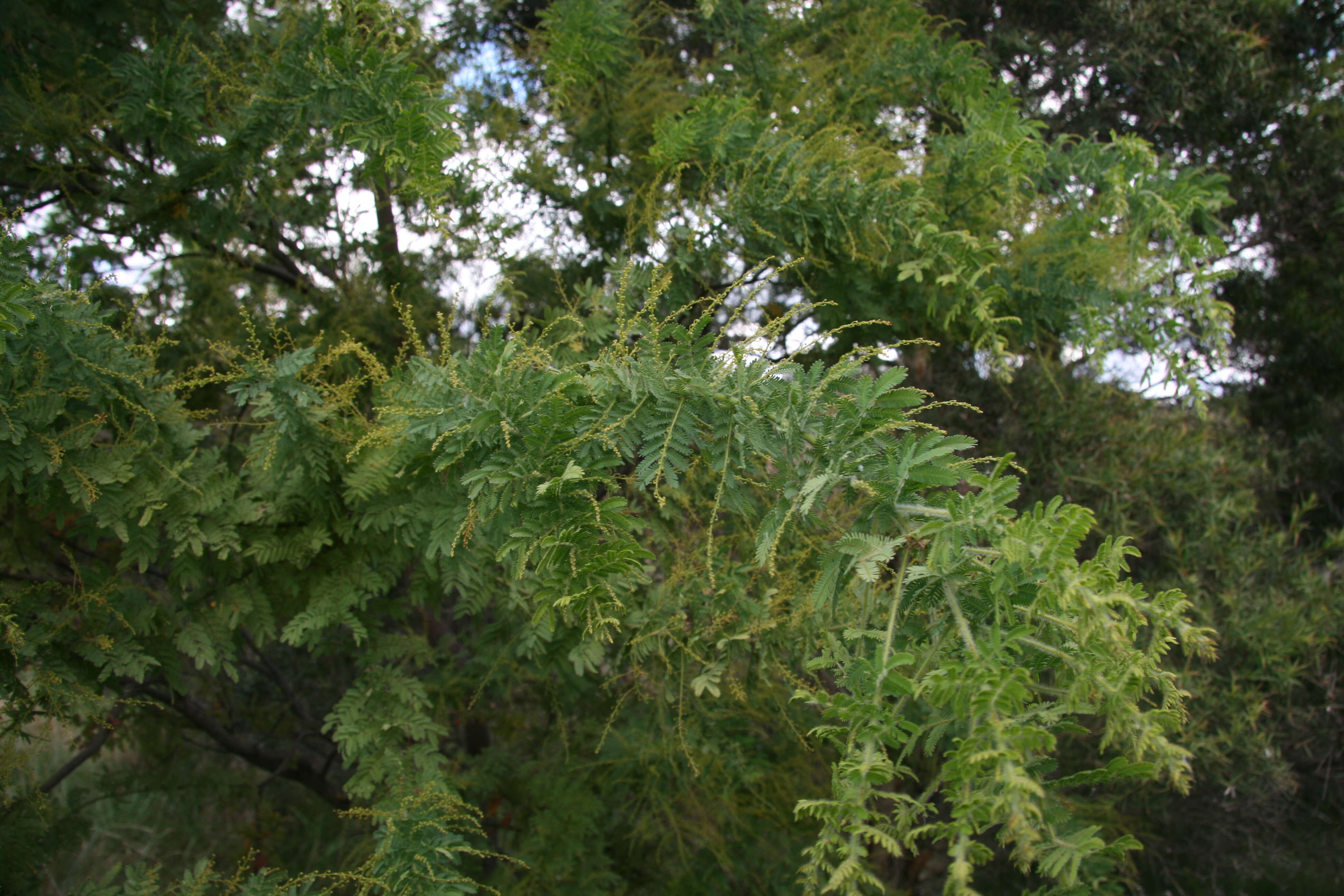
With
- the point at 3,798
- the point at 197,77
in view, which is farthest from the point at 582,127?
the point at 3,798

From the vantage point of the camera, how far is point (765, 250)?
113 inches

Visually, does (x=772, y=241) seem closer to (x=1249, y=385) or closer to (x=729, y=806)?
(x=729, y=806)

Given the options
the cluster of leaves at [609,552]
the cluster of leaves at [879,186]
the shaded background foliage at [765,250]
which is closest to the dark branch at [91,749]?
the shaded background foliage at [765,250]

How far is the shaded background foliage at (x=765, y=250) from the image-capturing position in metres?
2.71

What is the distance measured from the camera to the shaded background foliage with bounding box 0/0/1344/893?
2.71 meters

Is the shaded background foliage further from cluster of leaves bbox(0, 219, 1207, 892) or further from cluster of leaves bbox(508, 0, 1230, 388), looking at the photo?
cluster of leaves bbox(0, 219, 1207, 892)

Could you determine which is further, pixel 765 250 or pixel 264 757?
pixel 264 757

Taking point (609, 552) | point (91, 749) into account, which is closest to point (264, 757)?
point (91, 749)

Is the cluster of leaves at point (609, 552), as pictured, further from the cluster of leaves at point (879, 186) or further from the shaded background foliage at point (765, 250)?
the cluster of leaves at point (879, 186)

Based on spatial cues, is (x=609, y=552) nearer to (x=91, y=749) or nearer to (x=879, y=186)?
(x=879, y=186)

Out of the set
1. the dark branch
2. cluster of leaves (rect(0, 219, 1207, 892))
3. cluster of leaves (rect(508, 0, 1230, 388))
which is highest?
cluster of leaves (rect(508, 0, 1230, 388))

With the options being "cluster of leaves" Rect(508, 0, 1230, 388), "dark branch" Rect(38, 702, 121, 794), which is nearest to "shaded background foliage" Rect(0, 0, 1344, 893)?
"cluster of leaves" Rect(508, 0, 1230, 388)

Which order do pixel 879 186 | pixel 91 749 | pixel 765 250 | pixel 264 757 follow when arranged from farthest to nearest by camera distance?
pixel 264 757 < pixel 91 749 < pixel 765 250 < pixel 879 186

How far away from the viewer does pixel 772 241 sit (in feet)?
8.79
